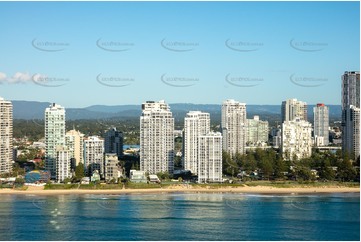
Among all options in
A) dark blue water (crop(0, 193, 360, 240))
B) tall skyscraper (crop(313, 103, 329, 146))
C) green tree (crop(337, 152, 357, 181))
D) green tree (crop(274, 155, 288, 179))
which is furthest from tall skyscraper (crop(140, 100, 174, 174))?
tall skyscraper (crop(313, 103, 329, 146))

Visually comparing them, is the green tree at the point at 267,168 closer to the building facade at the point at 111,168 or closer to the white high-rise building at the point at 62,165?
the building facade at the point at 111,168

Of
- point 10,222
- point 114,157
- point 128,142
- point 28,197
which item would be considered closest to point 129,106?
point 128,142

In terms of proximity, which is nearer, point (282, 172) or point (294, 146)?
point (282, 172)

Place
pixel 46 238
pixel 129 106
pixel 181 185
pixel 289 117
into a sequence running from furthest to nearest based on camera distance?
pixel 129 106 → pixel 289 117 → pixel 181 185 → pixel 46 238

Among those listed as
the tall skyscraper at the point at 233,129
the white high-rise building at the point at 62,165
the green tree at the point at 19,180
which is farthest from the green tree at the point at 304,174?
the green tree at the point at 19,180

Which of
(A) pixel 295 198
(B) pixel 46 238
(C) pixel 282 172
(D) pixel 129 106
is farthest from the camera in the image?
(D) pixel 129 106

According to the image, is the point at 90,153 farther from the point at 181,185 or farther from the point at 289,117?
the point at 289,117

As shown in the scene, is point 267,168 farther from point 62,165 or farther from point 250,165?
point 62,165
